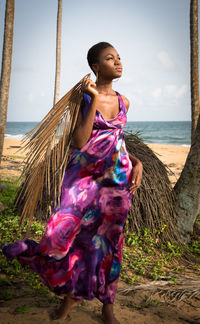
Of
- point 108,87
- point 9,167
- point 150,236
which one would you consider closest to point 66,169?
Result: point 108,87

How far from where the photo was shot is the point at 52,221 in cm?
187

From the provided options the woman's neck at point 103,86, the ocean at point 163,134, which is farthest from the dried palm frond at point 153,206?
the ocean at point 163,134

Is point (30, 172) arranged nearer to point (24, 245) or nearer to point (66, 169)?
point (66, 169)

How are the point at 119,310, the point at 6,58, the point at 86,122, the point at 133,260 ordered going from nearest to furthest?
the point at 86,122, the point at 119,310, the point at 133,260, the point at 6,58

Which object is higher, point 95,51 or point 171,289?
point 95,51

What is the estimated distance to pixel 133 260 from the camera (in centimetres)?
340

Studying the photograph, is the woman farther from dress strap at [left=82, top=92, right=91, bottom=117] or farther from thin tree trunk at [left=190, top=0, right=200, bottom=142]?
thin tree trunk at [left=190, top=0, right=200, bottom=142]

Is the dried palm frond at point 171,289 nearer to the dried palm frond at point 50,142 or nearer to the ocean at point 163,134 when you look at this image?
the dried palm frond at point 50,142

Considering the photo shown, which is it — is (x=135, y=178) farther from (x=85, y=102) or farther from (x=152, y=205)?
(x=152, y=205)

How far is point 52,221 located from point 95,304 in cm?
104

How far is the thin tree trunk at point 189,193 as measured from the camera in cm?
377

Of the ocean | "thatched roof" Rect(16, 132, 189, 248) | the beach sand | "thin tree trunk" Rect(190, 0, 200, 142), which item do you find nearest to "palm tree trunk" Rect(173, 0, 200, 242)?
"thatched roof" Rect(16, 132, 189, 248)

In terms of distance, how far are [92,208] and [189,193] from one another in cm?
225

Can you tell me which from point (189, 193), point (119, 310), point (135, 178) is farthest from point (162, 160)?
point (135, 178)
